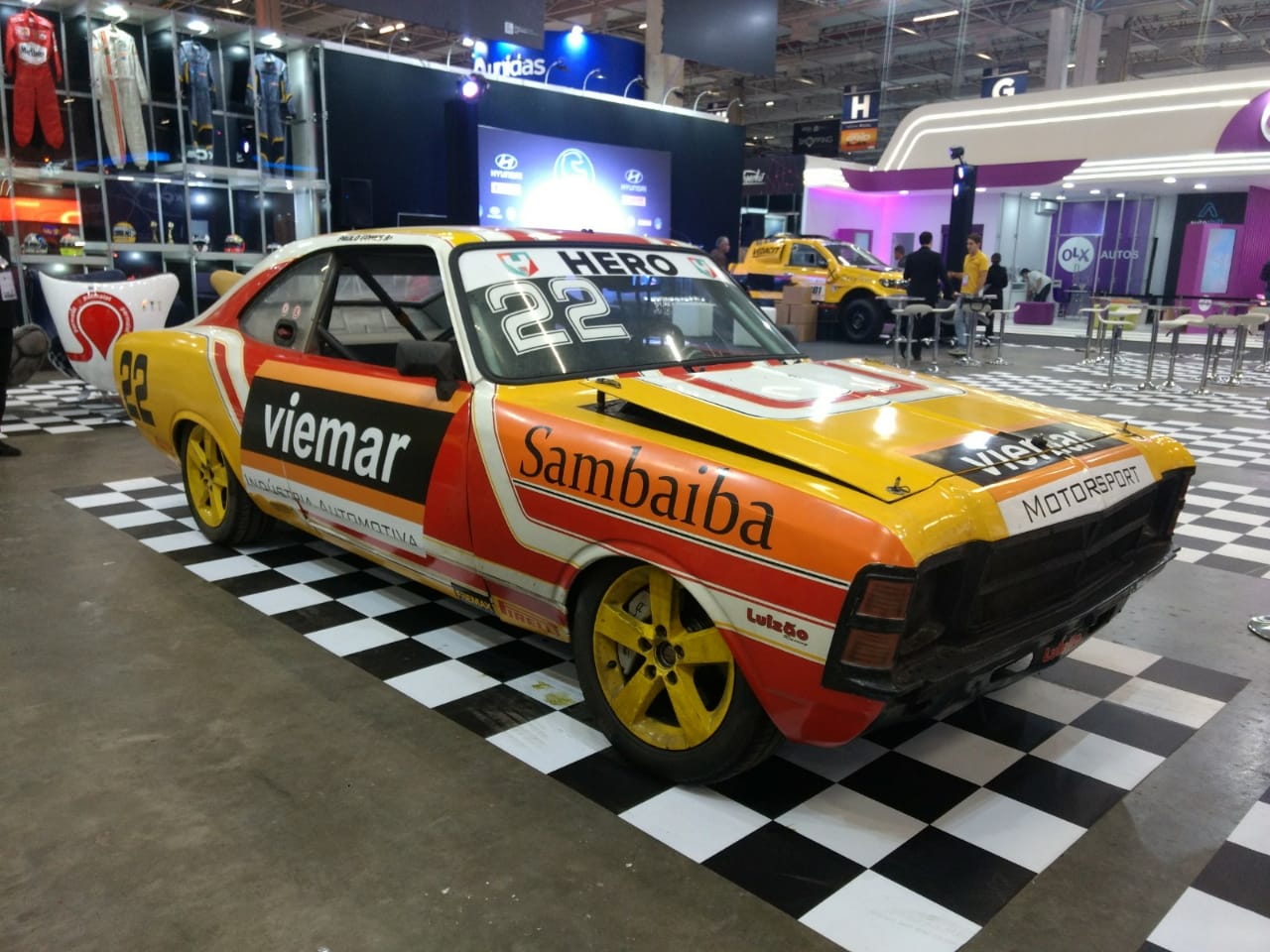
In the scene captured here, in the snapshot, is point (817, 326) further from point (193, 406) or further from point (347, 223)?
point (193, 406)

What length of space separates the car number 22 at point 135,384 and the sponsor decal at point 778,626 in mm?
3319

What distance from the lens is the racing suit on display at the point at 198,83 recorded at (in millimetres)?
10945

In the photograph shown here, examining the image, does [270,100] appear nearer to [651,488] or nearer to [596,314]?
[596,314]

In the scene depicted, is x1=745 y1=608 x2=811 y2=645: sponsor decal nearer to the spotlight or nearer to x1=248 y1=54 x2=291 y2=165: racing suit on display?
x1=248 y1=54 x2=291 y2=165: racing suit on display

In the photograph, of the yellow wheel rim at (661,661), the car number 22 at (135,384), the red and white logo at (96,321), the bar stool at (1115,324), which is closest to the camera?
the yellow wheel rim at (661,661)

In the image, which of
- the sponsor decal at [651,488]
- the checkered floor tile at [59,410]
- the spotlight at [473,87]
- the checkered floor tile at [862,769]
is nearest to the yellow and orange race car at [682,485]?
the sponsor decal at [651,488]

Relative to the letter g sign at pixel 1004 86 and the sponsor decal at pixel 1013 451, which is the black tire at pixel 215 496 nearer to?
the sponsor decal at pixel 1013 451

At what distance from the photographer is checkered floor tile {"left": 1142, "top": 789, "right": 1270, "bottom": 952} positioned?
1.84 m

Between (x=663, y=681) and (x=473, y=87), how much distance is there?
11.8 meters


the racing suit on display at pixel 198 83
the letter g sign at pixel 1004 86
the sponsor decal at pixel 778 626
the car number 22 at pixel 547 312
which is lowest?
the sponsor decal at pixel 778 626

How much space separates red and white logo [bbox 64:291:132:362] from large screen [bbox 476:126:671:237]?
6653mm

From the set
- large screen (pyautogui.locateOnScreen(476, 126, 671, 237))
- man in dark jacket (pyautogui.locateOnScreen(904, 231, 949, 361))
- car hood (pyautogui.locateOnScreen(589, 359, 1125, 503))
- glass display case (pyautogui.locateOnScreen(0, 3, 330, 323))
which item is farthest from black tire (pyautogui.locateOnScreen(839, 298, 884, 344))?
car hood (pyautogui.locateOnScreen(589, 359, 1125, 503))

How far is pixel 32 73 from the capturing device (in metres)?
10.0

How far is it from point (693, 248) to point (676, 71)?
14.3 metres
